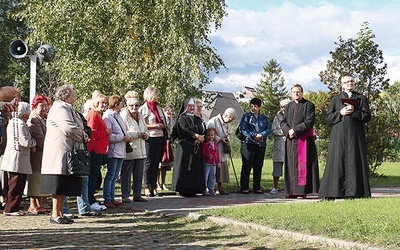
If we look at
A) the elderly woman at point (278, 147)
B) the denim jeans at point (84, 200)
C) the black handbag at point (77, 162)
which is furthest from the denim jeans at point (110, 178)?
the elderly woman at point (278, 147)

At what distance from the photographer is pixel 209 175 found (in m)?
14.2

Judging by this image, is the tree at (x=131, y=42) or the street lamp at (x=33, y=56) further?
the tree at (x=131, y=42)

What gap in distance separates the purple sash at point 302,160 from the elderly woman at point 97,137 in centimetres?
426

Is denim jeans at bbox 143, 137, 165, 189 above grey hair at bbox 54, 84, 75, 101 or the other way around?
the other way around

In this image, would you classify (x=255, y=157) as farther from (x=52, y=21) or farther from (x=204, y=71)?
(x=52, y=21)

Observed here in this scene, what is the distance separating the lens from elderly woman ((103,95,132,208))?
1152 centimetres

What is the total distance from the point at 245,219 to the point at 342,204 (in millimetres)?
2019

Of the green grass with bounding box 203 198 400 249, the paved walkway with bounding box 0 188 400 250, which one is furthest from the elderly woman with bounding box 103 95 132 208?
the green grass with bounding box 203 198 400 249

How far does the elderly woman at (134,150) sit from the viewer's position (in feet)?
40.4

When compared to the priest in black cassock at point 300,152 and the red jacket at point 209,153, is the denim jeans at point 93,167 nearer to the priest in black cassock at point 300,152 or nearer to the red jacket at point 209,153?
the red jacket at point 209,153

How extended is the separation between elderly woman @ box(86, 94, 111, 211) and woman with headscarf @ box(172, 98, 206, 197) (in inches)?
115

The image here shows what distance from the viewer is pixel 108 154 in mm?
11523

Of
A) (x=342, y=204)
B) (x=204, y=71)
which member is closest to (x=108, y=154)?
(x=342, y=204)

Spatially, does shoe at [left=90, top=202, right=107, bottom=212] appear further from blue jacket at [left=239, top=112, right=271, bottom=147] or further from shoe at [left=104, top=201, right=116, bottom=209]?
blue jacket at [left=239, top=112, right=271, bottom=147]
